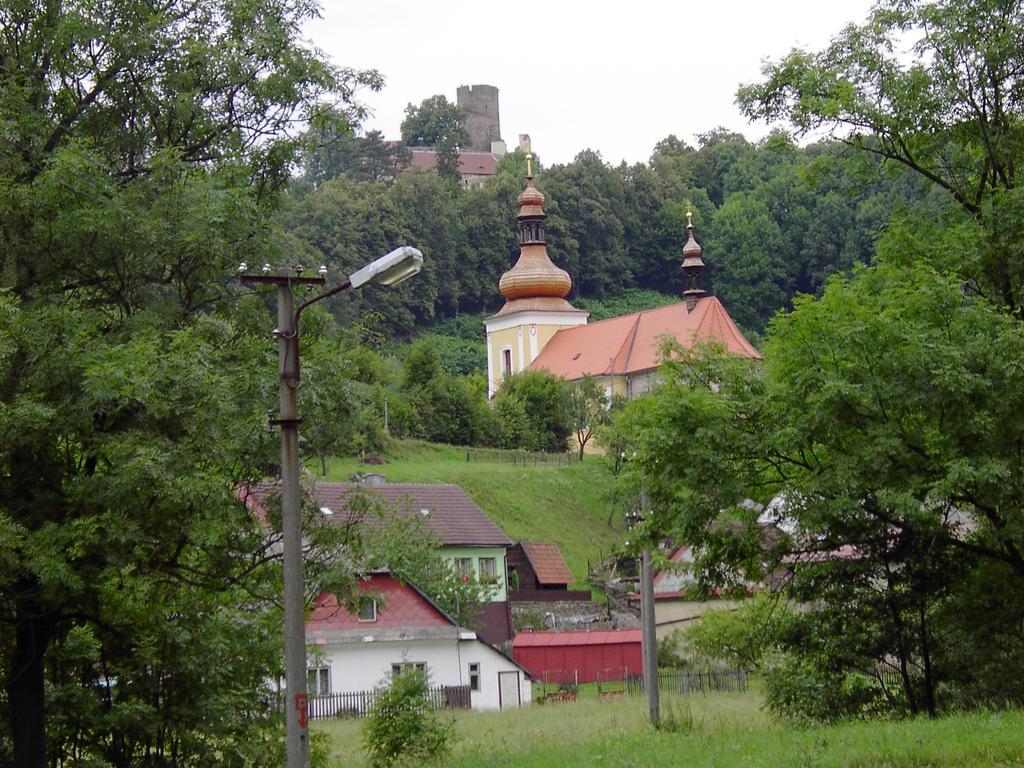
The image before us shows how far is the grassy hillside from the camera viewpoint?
6378cm

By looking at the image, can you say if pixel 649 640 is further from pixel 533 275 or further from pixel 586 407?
pixel 533 275

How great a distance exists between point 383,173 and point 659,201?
995 inches

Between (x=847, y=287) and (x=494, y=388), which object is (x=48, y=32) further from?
(x=494, y=388)

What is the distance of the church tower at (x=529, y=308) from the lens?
96062 mm

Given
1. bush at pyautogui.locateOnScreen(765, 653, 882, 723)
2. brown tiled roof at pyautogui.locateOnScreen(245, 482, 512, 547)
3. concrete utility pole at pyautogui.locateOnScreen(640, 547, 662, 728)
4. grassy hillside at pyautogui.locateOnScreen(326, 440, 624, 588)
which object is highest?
grassy hillside at pyautogui.locateOnScreen(326, 440, 624, 588)

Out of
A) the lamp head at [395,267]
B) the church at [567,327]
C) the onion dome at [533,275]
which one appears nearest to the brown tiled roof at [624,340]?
the church at [567,327]

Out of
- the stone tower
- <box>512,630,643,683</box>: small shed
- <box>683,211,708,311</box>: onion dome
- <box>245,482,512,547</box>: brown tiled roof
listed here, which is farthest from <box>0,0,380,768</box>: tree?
the stone tower

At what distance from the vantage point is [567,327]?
9688 cm

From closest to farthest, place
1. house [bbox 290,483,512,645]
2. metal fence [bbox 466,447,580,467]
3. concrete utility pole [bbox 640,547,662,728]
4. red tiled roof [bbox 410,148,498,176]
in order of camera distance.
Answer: concrete utility pole [bbox 640,547,662,728] < house [bbox 290,483,512,645] < metal fence [bbox 466,447,580,467] < red tiled roof [bbox 410,148,498,176]

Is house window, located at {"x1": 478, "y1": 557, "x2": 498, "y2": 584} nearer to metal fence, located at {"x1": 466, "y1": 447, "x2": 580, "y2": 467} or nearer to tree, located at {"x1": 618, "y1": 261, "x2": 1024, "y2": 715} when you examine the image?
metal fence, located at {"x1": 466, "y1": 447, "x2": 580, "y2": 467}

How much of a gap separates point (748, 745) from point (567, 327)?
81680mm

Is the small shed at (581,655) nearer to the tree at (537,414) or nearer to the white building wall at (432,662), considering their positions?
the white building wall at (432,662)

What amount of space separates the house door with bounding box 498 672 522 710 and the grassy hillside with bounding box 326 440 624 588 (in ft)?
66.9

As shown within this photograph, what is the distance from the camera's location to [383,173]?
136 meters
